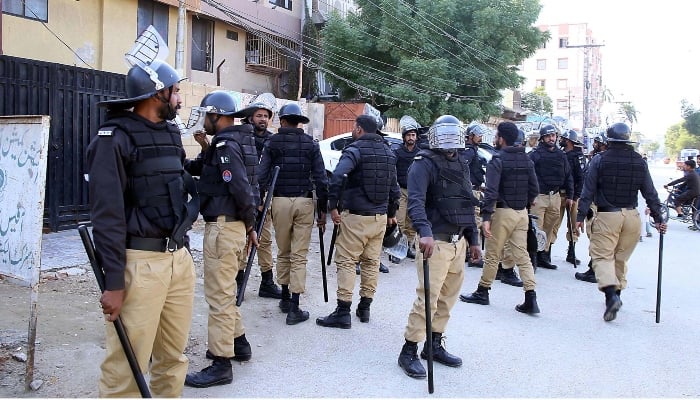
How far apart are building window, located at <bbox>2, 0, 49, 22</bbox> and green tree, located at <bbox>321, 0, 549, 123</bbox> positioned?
910 cm

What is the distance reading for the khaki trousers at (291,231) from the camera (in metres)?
5.97

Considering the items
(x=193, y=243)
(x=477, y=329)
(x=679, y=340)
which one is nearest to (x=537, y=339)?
(x=477, y=329)

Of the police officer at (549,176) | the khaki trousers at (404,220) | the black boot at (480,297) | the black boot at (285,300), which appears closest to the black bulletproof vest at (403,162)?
the khaki trousers at (404,220)

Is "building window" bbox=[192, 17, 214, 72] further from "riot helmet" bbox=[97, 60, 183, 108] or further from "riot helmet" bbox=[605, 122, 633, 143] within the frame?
"riot helmet" bbox=[97, 60, 183, 108]

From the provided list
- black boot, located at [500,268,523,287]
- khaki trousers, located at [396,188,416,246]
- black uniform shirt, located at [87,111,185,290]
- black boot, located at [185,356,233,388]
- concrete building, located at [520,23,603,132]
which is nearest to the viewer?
black uniform shirt, located at [87,111,185,290]

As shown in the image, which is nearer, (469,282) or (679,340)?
(679,340)

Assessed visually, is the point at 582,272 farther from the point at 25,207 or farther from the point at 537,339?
the point at 25,207

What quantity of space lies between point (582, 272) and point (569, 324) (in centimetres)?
307

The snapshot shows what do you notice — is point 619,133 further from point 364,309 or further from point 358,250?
point 364,309

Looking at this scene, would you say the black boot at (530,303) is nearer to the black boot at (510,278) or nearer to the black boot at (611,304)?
the black boot at (611,304)

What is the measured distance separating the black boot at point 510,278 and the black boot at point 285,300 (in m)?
3.23

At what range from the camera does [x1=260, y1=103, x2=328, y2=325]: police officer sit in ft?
19.8

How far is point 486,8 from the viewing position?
20031mm

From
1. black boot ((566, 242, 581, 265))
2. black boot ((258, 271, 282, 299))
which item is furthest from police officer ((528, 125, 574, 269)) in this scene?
black boot ((258, 271, 282, 299))
